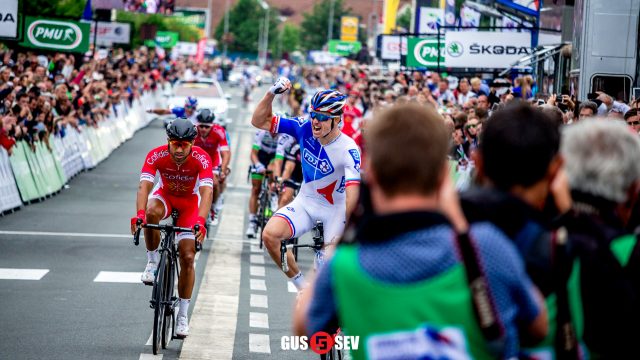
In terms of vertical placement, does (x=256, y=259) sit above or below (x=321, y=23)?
below

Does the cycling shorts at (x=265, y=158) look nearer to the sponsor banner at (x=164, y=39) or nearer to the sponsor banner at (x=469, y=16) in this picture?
the sponsor banner at (x=469, y=16)

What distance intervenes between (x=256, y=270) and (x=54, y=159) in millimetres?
10698

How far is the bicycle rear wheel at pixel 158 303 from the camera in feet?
31.6

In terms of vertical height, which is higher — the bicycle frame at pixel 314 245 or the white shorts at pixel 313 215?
the white shorts at pixel 313 215

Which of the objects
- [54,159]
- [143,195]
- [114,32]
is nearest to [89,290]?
[143,195]

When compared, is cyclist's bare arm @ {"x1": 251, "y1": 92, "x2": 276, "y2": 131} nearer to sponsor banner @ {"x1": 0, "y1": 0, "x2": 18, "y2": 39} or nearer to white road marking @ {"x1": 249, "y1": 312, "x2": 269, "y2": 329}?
white road marking @ {"x1": 249, "y1": 312, "x2": 269, "y2": 329}

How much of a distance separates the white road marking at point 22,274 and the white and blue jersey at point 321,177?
413 centimetres

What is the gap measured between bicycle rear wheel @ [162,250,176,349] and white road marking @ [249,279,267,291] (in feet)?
10.4

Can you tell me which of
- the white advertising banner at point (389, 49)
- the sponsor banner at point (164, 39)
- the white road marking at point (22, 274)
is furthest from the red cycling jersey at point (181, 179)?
the sponsor banner at point (164, 39)

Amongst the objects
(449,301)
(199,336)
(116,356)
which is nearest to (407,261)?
(449,301)

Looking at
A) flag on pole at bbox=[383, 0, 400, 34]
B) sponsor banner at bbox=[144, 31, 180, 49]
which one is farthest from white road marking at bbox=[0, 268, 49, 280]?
A: sponsor banner at bbox=[144, 31, 180, 49]

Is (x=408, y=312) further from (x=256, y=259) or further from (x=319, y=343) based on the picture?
(x=256, y=259)

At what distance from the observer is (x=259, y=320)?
11406mm

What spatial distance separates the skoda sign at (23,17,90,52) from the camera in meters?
26.1
